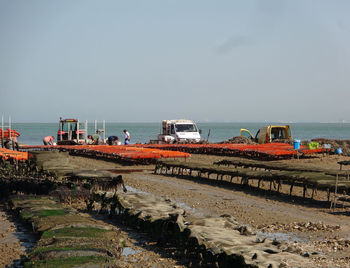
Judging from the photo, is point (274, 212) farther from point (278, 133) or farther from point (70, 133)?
point (278, 133)

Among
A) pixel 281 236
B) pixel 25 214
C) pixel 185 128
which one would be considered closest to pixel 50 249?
pixel 25 214

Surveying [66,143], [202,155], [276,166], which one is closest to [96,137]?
[66,143]

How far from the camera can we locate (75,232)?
8797mm

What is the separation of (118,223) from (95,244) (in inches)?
118

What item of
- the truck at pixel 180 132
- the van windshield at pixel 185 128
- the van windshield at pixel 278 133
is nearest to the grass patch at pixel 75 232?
the truck at pixel 180 132

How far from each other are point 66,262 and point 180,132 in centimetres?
2885

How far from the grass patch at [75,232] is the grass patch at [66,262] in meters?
1.41

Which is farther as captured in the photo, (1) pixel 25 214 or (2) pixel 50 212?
(1) pixel 25 214

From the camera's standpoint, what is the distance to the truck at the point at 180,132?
35.2 m

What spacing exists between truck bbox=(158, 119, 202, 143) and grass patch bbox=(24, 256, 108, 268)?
2743cm

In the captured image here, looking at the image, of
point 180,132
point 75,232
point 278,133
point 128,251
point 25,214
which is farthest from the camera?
point 278,133

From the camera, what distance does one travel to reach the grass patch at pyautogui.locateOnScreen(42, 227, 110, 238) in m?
8.61

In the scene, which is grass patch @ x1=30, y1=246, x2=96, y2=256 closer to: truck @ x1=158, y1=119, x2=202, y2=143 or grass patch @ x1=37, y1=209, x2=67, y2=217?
grass patch @ x1=37, y1=209, x2=67, y2=217

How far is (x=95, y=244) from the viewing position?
8.00m
